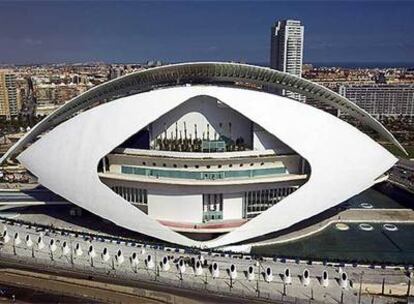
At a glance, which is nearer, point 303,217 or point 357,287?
point 357,287

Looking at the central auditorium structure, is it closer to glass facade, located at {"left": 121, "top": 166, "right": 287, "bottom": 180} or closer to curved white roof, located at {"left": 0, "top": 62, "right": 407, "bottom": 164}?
glass facade, located at {"left": 121, "top": 166, "right": 287, "bottom": 180}

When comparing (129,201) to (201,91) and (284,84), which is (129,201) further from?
(284,84)

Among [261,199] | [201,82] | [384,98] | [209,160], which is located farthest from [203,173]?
[384,98]

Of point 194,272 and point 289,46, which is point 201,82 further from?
point 289,46

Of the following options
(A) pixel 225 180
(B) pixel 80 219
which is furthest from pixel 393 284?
(B) pixel 80 219

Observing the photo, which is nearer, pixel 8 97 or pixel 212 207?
pixel 212 207

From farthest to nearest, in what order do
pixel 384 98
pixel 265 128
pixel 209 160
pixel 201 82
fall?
pixel 384 98
pixel 201 82
pixel 209 160
pixel 265 128
